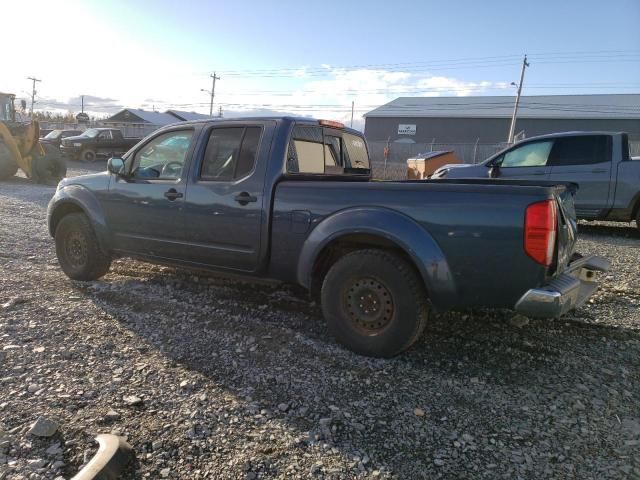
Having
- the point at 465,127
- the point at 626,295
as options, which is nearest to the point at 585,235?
the point at 626,295

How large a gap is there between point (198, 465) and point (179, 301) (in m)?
2.54

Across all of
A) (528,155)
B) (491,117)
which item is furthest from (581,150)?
(491,117)

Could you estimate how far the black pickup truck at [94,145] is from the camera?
25.6 metres

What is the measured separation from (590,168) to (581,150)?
1.34 ft

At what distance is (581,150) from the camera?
8750 mm

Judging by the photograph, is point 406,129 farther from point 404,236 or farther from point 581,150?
point 404,236

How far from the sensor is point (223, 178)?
166 inches

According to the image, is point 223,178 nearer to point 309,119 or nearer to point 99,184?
point 309,119

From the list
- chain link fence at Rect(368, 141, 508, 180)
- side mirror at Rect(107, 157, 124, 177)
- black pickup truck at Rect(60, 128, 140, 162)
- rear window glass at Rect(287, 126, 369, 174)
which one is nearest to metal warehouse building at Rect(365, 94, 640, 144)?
chain link fence at Rect(368, 141, 508, 180)

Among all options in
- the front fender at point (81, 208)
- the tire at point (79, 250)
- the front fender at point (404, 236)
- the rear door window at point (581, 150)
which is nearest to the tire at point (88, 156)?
the front fender at point (81, 208)

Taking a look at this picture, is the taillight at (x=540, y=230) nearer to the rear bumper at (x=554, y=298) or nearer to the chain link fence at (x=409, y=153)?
the rear bumper at (x=554, y=298)

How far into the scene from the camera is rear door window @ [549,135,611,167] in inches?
338

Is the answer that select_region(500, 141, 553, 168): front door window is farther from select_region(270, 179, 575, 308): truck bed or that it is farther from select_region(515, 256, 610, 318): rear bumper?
select_region(515, 256, 610, 318): rear bumper

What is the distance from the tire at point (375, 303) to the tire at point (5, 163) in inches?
641
